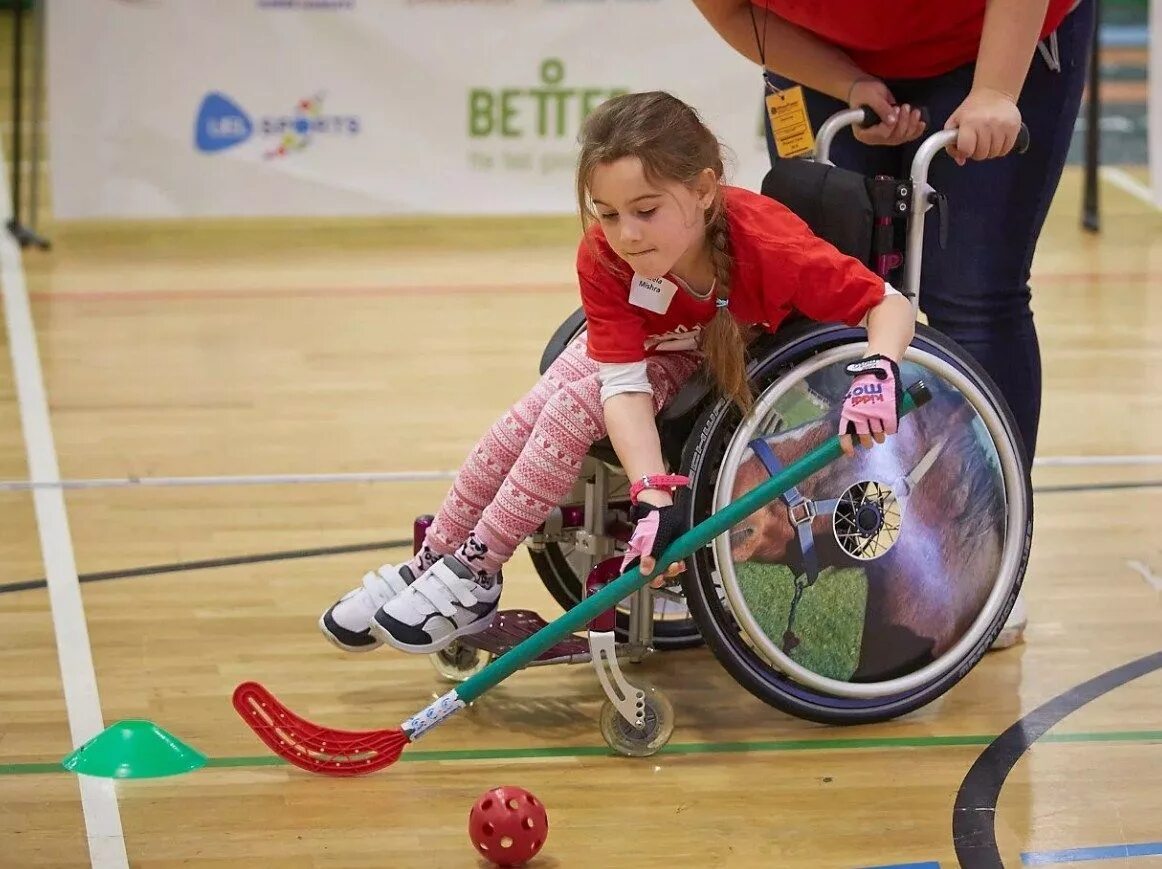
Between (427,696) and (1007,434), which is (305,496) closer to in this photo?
(427,696)

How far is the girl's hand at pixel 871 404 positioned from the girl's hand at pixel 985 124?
0.37m

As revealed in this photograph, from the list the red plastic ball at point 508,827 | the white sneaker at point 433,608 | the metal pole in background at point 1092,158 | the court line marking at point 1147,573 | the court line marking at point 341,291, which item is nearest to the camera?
the red plastic ball at point 508,827

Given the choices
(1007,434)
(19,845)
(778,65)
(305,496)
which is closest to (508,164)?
(305,496)

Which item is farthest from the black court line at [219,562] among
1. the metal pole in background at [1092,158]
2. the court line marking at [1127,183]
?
the court line marking at [1127,183]

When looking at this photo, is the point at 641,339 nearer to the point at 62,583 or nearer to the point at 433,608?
the point at 433,608

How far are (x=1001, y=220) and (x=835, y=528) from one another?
1.70ft

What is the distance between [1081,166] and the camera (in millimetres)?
6387

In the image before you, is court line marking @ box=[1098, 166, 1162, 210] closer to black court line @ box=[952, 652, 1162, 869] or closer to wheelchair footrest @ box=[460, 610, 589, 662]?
black court line @ box=[952, 652, 1162, 869]

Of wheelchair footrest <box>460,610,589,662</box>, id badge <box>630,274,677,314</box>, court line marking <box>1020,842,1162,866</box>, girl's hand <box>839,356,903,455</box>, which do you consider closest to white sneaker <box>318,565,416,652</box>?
wheelchair footrest <box>460,610,589,662</box>

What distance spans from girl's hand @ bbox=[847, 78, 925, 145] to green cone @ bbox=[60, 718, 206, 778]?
1.22 metres

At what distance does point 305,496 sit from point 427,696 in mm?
901

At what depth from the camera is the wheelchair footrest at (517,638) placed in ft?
7.72

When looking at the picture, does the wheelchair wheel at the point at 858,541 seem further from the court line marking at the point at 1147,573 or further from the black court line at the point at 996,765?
the court line marking at the point at 1147,573

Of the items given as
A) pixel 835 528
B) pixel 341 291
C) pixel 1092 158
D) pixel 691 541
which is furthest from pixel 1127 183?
pixel 691 541
